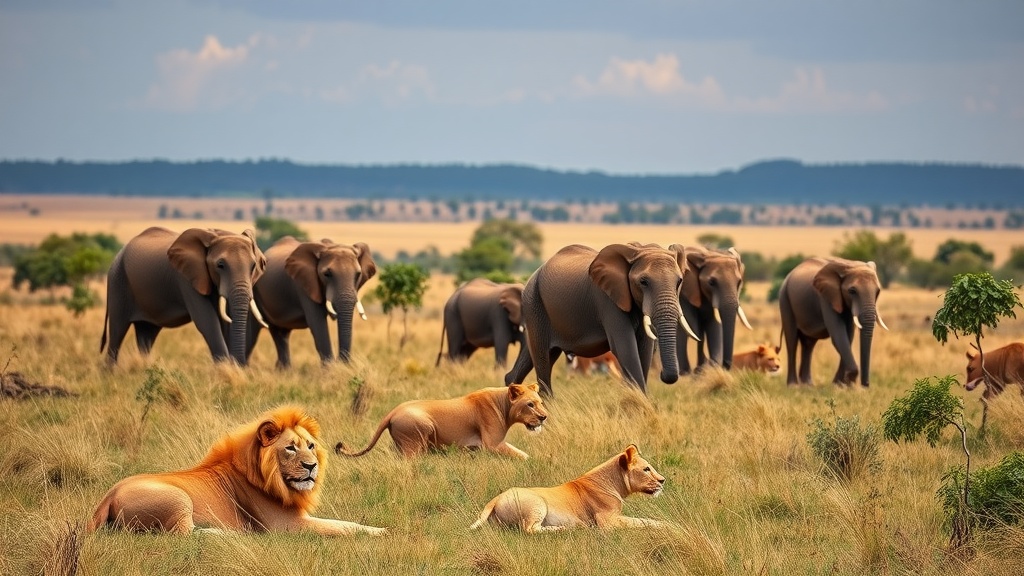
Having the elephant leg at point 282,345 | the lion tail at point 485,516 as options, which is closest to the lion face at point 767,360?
the elephant leg at point 282,345

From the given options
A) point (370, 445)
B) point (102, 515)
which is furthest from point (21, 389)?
point (102, 515)

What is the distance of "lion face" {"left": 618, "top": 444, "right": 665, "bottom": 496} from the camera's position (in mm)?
10844

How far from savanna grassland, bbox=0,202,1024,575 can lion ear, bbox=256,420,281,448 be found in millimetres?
643

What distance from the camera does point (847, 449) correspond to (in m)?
13.1

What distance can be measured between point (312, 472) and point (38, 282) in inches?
1925

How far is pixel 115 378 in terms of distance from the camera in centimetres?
2030

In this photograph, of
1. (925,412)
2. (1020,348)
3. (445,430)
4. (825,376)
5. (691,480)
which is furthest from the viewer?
(825,376)

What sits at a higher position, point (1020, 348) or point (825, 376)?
point (1020, 348)

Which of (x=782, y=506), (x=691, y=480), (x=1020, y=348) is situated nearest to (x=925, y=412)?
(x=782, y=506)

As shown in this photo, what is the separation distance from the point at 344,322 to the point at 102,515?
12.6m

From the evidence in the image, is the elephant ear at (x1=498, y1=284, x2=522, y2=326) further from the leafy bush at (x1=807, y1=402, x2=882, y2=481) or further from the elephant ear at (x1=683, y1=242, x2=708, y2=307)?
the leafy bush at (x1=807, y1=402, x2=882, y2=481)

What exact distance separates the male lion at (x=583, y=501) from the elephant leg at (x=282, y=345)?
1310cm

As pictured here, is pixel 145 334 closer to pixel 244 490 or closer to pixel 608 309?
pixel 608 309

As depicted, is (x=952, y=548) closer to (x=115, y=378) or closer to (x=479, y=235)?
(x=115, y=378)
